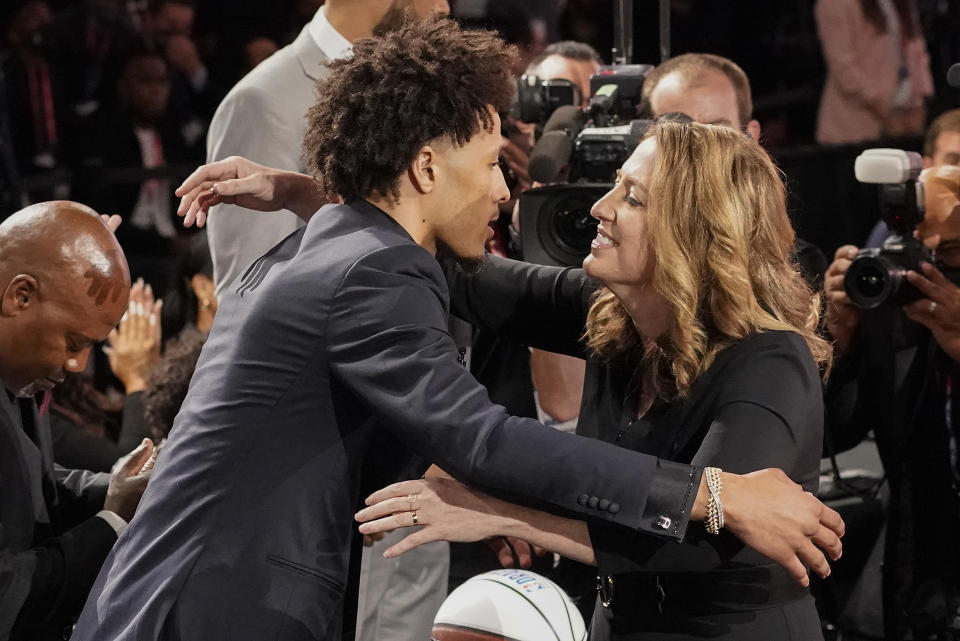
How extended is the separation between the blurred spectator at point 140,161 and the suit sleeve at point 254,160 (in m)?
2.48

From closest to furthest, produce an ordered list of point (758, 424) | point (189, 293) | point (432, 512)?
point (432, 512) → point (758, 424) → point (189, 293)

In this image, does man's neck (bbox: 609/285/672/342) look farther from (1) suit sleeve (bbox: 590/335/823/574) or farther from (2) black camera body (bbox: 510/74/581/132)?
(2) black camera body (bbox: 510/74/581/132)

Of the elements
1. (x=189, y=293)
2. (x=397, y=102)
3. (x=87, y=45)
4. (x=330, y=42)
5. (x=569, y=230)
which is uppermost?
(x=397, y=102)

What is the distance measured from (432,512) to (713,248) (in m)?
0.65

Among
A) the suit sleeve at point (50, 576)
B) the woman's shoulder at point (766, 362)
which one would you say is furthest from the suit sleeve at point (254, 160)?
the woman's shoulder at point (766, 362)

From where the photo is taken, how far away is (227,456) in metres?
1.85

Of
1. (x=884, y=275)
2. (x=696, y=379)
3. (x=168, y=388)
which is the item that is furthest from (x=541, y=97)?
(x=696, y=379)

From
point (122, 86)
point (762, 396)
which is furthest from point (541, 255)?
point (122, 86)

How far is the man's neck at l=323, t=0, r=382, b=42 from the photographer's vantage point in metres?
2.90

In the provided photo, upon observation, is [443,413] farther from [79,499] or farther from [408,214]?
[79,499]

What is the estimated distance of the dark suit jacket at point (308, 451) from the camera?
1810mm

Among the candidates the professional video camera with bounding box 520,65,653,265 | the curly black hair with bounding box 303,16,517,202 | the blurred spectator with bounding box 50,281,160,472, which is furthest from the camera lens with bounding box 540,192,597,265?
the blurred spectator with bounding box 50,281,160,472

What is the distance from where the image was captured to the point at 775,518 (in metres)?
1.86

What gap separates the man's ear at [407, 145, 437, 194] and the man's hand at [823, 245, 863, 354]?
4.96 ft
